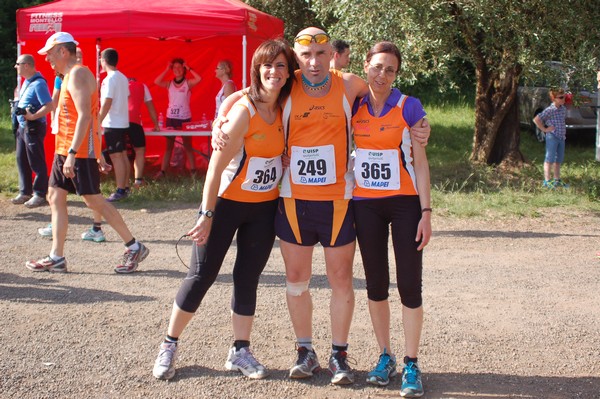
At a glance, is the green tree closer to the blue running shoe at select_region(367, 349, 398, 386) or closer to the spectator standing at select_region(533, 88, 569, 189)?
the spectator standing at select_region(533, 88, 569, 189)

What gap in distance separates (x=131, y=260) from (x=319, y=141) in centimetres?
319

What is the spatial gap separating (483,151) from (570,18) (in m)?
3.02

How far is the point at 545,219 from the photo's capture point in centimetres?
913

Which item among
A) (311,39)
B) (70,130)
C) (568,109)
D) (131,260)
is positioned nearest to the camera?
(311,39)

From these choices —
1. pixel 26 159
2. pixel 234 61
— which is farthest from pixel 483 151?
pixel 26 159

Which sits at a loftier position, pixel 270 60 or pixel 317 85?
pixel 270 60

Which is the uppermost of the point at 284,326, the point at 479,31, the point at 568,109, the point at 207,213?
the point at 479,31

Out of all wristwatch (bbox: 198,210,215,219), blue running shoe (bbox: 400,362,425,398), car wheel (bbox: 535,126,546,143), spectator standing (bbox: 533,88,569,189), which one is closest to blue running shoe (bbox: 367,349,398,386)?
blue running shoe (bbox: 400,362,425,398)

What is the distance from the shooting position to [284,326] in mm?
5355

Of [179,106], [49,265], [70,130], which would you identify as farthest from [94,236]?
[179,106]

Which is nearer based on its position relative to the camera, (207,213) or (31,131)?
(207,213)

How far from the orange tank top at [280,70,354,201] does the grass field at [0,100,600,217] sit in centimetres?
536

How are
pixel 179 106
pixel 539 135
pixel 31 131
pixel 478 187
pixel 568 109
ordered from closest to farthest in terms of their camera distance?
pixel 31 131, pixel 478 187, pixel 179 106, pixel 568 109, pixel 539 135

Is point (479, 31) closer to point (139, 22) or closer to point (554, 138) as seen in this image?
point (554, 138)
